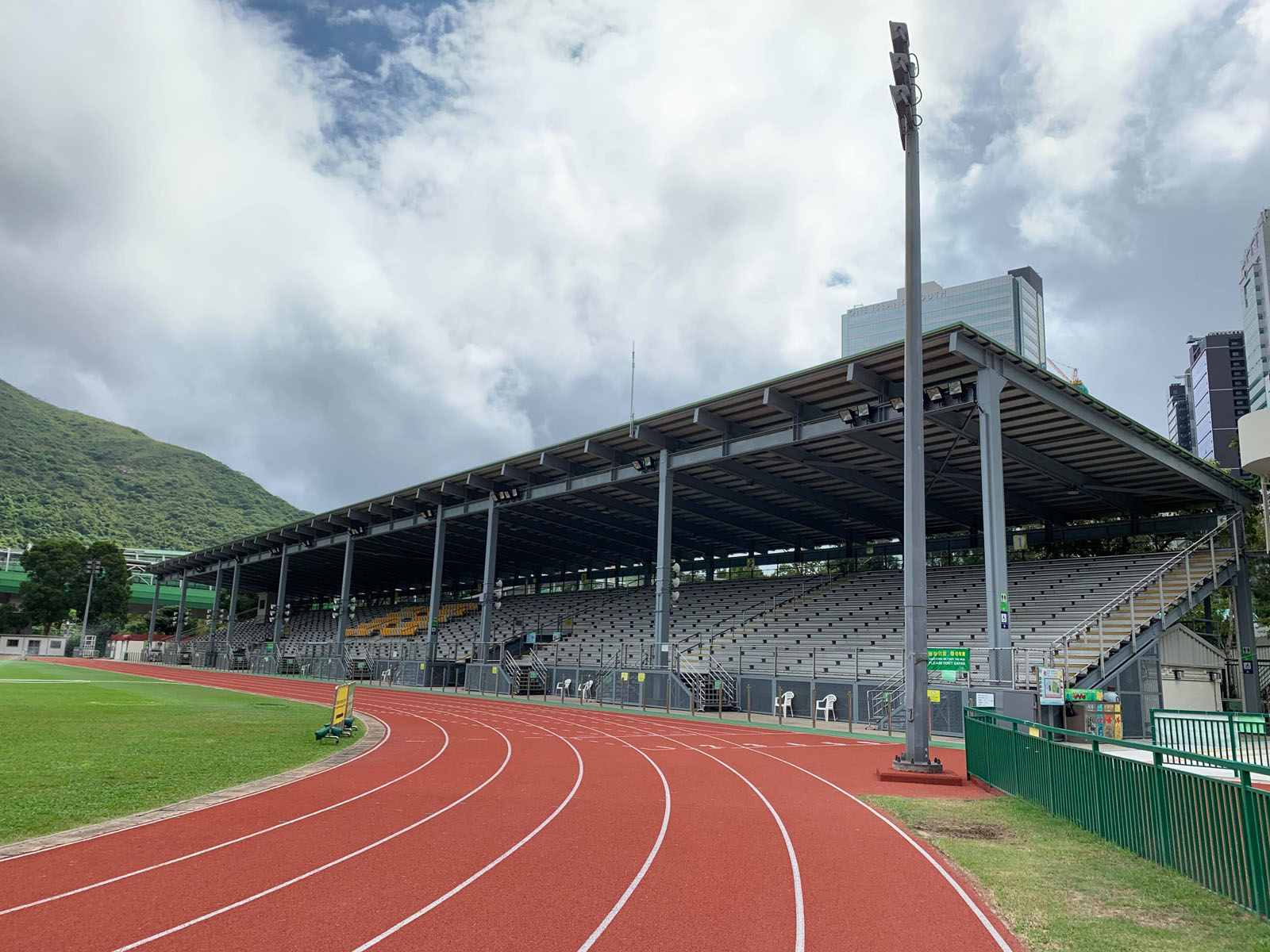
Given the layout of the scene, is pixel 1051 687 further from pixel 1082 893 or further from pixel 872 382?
pixel 1082 893

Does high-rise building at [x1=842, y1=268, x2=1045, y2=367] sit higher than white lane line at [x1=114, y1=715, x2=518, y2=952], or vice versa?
high-rise building at [x1=842, y1=268, x2=1045, y2=367]

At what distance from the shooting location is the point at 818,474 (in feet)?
113

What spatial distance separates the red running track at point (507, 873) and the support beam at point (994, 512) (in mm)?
9708

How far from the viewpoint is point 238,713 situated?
23.8 m

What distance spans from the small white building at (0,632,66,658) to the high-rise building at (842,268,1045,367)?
4650 inches

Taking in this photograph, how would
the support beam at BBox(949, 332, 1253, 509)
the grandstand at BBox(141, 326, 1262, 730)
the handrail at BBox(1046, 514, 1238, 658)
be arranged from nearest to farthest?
the support beam at BBox(949, 332, 1253, 509)
the handrail at BBox(1046, 514, 1238, 658)
the grandstand at BBox(141, 326, 1262, 730)

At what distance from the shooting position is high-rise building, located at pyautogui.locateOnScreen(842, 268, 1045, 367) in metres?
144

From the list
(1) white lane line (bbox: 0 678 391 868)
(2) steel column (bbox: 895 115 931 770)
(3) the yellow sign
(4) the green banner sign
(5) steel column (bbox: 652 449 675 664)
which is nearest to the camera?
(1) white lane line (bbox: 0 678 391 868)

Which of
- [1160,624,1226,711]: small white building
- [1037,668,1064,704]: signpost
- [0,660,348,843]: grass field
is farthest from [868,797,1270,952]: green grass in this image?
[1160,624,1226,711]: small white building

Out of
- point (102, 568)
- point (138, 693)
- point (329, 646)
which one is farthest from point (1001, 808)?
point (102, 568)

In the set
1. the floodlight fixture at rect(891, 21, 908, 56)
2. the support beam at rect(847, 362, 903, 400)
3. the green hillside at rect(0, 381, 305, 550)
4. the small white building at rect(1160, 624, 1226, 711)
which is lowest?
the small white building at rect(1160, 624, 1226, 711)

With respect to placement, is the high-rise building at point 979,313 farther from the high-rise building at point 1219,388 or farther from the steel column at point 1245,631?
the steel column at point 1245,631

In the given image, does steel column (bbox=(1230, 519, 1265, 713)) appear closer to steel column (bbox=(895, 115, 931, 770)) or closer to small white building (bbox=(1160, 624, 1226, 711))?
small white building (bbox=(1160, 624, 1226, 711))

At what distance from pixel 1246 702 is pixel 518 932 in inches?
1307
